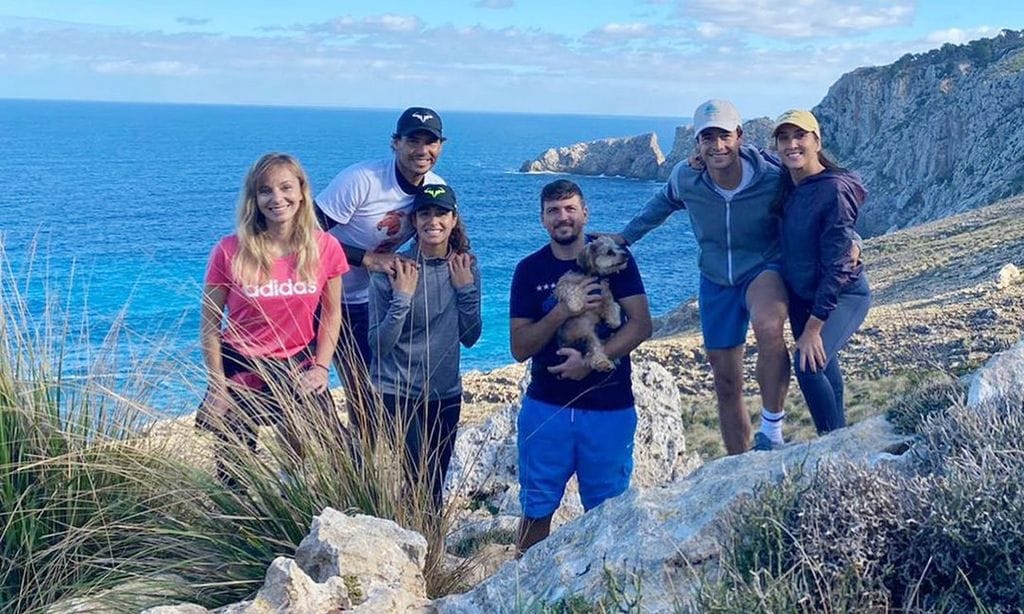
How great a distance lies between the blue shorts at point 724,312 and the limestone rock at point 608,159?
12438 centimetres

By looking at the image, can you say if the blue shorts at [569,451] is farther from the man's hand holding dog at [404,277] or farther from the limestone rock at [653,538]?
the limestone rock at [653,538]

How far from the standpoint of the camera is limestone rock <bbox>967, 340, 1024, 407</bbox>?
3.52 m

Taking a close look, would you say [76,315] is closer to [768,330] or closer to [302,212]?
[302,212]

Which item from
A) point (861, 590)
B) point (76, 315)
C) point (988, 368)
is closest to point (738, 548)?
point (861, 590)

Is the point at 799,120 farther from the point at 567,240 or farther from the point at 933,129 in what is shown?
the point at 933,129

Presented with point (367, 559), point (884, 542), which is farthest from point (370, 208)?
point (884, 542)

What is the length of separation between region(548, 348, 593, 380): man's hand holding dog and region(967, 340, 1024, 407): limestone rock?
1.84 metres

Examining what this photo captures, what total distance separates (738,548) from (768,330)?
8.27ft

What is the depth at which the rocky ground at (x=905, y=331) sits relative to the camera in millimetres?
12492

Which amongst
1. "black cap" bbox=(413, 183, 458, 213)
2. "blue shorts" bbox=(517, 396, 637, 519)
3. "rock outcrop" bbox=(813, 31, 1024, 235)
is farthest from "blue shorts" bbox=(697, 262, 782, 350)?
"rock outcrop" bbox=(813, 31, 1024, 235)

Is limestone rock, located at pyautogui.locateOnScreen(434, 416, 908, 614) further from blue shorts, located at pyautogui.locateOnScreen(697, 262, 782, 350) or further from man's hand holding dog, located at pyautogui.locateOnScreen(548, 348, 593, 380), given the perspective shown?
blue shorts, located at pyautogui.locateOnScreen(697, 262, 782, 350)

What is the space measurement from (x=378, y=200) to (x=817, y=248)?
2.44m

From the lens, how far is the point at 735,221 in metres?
5.35

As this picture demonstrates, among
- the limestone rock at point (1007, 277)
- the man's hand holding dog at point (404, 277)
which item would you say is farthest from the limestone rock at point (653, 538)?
the limestone rock at point (1007, 277)
